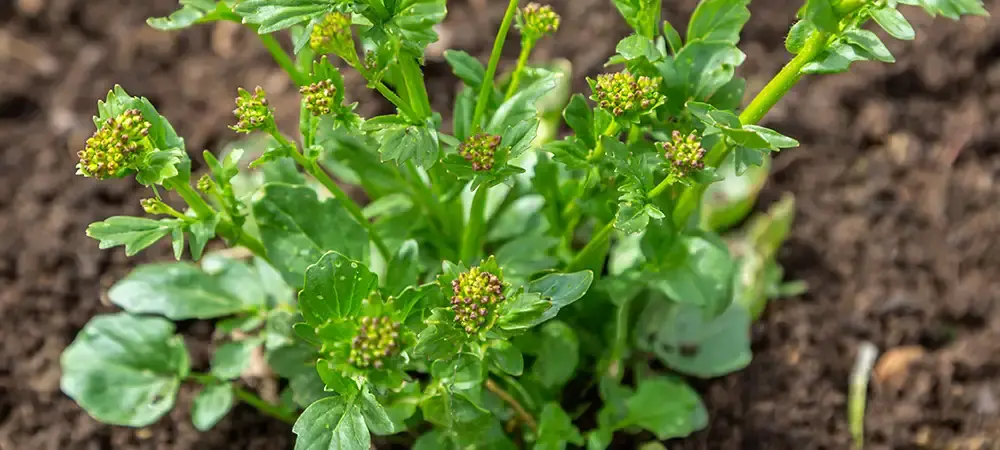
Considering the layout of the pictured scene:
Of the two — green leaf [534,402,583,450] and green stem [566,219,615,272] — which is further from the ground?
green stem [566,219,615,272]

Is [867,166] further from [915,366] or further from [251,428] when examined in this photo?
[251,428]

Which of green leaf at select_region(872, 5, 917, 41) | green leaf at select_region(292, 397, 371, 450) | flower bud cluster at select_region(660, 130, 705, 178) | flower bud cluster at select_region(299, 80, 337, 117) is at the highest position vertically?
green leaf at select_region(872, 5, 917, 41)

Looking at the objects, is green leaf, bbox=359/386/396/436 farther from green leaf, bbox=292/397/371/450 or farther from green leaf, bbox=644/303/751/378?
green leaf, bbox=644/303/751/378

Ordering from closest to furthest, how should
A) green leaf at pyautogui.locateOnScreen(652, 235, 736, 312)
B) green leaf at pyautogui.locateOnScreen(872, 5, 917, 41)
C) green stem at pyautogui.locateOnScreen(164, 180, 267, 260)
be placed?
green leaf at pyautogui.locateOnScreen(872, 5, 917, 41) → green stem at pyautogui.locateOnScreen(164, 180, 267, 260) → green leaf at pyautogui.locateOnScreen(652, 235, 736, 312)

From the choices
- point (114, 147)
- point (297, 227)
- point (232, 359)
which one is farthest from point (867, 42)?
point (232, 359)

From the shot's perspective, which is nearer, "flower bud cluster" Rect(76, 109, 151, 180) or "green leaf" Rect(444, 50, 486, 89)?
"flower bud cluster" Rect(76, 109, 151, 180)

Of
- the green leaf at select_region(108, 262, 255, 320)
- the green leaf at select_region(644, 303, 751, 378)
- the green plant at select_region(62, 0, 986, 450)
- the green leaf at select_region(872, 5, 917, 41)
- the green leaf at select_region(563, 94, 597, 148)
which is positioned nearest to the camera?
the green leaf at select_region(872, 5, 917, 41)

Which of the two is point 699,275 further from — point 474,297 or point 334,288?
point 334,288

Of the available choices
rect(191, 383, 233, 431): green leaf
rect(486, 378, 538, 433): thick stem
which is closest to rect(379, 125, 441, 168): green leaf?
rect(486, 378, 538, 433): thick stem
